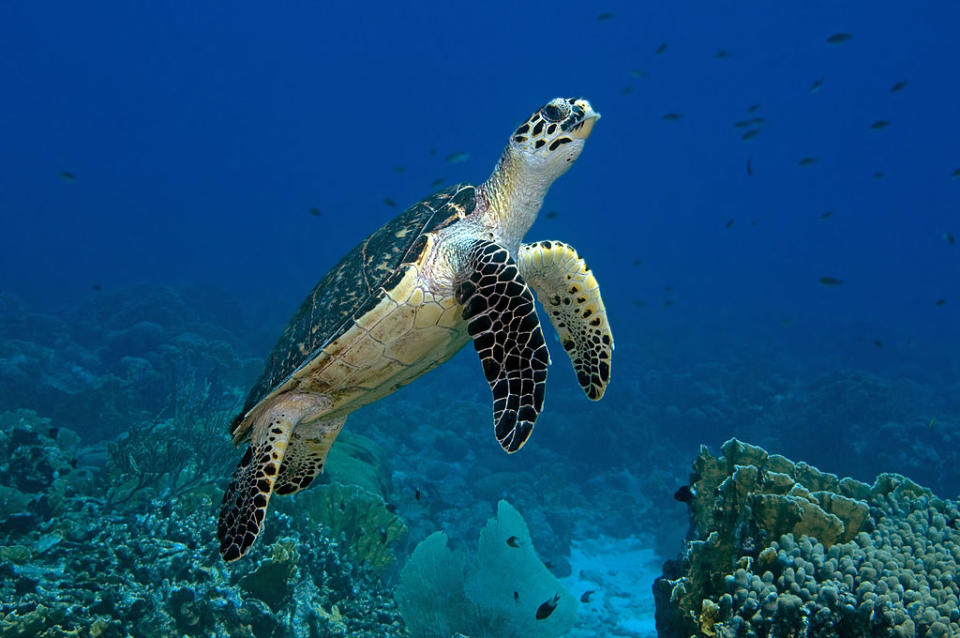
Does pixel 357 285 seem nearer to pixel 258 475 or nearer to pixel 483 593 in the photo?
pixel 258 475

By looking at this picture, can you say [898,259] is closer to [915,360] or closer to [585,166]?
[585,166]

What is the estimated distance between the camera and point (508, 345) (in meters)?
2.53

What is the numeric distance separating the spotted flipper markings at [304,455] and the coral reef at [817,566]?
2.87 metres

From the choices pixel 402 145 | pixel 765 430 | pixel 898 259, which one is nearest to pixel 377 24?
pixel 402 145

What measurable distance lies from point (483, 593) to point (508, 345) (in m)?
4.03

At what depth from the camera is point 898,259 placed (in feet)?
261

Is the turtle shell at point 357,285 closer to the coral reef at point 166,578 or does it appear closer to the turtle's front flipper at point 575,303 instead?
the turtle's front flipper at point 575,303

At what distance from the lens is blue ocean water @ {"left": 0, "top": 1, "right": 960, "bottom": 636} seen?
437 inches

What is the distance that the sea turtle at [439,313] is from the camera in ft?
8.52

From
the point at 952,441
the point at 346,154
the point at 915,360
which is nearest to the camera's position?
the point at 952,441

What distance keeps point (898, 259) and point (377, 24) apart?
104 metres

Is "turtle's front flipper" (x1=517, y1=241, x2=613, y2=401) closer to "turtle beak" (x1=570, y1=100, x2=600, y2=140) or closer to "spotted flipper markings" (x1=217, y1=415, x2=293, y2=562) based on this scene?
"turtle beak" (x1=570, y1=100, x2=600, y2=140)

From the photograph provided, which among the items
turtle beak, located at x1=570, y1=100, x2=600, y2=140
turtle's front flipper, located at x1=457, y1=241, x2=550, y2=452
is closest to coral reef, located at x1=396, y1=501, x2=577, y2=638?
turtle's front flipper, located at x1=457, y1=241, x2=550, y2=452

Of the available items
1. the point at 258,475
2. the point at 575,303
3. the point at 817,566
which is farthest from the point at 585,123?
the point at 258,475
